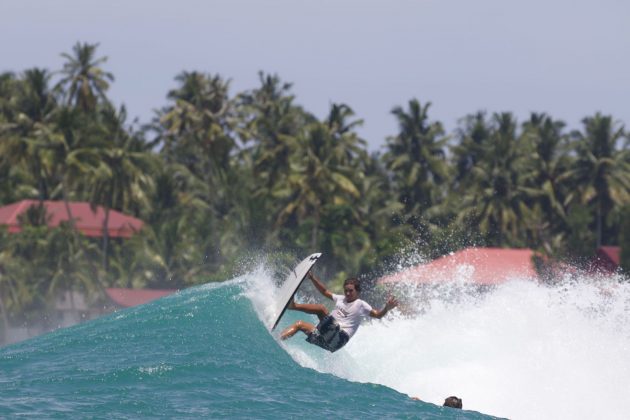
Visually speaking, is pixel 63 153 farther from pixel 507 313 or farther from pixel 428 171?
pixel 507 313

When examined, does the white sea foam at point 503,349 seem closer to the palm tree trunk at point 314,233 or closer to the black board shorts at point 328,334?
the black board shorts at point 328,334

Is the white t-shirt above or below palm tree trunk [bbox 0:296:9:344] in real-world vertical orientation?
above

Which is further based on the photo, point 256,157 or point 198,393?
point 256,157

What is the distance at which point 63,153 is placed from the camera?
2318 inches

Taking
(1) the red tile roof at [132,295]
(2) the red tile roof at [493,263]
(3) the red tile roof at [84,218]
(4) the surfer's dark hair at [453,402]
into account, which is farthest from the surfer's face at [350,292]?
(3) the red tile roof at [84,218]

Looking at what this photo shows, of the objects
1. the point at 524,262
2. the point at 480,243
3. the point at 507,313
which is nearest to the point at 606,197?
the point at 480,243

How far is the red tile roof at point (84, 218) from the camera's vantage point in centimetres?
6356

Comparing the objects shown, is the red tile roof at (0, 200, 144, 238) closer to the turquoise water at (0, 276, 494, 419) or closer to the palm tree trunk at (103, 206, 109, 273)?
the palm tree trunk at (103, 206, 109, 273)

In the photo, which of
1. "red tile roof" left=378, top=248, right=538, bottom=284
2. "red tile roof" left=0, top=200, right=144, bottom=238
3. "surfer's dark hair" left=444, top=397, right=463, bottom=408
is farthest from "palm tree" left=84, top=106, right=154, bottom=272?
"surfer's dark hair" left=444, top=397, right=463, bottom=408

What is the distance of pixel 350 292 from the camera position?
17.2 meters

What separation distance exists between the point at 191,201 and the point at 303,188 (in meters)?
8.12

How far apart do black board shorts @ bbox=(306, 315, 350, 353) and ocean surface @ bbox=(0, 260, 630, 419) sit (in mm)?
461

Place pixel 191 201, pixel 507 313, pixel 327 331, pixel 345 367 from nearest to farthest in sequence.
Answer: pixel 327 331, pixel 345 367, pixel 507 313, pixel 191 201

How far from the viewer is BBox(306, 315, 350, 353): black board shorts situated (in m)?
17.0
